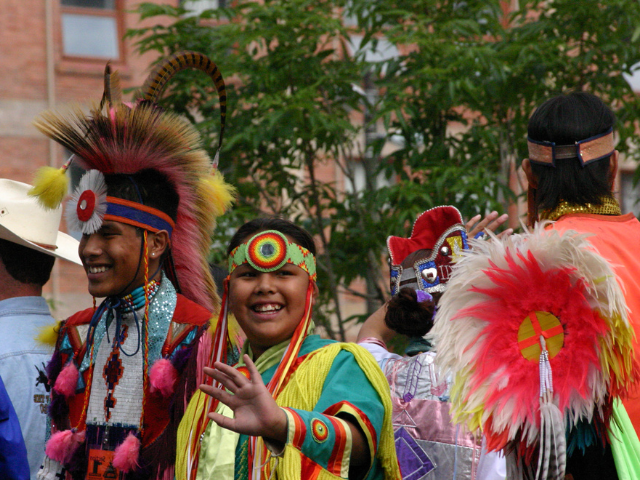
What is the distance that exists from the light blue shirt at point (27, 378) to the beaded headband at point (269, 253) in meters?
1.09

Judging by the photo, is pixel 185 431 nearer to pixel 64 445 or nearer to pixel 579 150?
pixel 64 445

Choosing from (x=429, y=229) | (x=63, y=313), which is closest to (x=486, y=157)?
(x=429, y=229)

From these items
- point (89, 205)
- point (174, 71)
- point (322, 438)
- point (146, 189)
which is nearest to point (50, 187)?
point (89, 205)

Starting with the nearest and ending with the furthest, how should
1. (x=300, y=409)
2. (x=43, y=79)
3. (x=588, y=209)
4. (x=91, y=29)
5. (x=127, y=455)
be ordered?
1. (x=300, y=409)
2. (x=588, y=209)
3. (x=127, y=455)
4. (x=43, y=79)
5. (x=91, y=29)

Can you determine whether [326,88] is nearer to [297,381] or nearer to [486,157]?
[486,157]

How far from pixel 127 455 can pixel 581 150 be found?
1.62 m

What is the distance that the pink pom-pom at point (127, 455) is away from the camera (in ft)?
8.29

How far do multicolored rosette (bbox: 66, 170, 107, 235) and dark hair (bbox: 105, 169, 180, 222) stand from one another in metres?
0.04

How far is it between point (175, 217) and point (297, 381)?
96 cm

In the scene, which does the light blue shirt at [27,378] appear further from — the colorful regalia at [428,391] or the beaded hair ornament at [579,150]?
the beaded hair ornament at [579,150]

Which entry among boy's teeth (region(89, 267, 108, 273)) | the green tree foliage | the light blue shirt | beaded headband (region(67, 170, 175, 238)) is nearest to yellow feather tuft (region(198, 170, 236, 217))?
beaded headband (region(67, 170, 175, 238))

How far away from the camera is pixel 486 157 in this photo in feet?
15.9

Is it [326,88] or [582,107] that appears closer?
[582,107]

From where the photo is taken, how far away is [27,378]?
10.1ft
